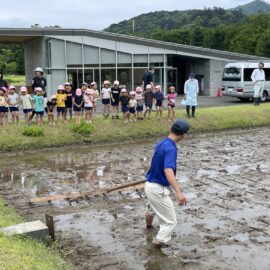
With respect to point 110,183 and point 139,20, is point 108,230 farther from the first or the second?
point 139,20

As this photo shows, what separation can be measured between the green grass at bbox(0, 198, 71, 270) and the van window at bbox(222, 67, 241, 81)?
21668mm

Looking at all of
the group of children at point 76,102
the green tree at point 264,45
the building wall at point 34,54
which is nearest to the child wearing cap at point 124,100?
the group of children at point 76,102

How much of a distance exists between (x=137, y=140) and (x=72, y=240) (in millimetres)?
8702

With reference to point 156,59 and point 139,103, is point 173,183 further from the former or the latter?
point 156,59

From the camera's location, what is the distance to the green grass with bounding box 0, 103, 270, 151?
13227 millimetres

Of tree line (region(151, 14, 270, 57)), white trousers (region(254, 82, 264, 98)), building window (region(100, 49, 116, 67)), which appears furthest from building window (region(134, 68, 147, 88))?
tree line (region(151, 14, 270, 57))

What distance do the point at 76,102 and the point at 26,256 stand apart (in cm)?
991

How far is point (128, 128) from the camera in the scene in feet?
49.2

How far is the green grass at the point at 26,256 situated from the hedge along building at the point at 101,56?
73.4ft

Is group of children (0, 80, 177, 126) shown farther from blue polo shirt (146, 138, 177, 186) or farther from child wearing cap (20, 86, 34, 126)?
blue polo shirt (146, 138, 177, 186)

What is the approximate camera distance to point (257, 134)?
15.8 m

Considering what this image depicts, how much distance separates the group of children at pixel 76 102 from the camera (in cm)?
1388

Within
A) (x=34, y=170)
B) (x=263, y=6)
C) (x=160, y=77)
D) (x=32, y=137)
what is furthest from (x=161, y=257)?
(x=263, y=6)

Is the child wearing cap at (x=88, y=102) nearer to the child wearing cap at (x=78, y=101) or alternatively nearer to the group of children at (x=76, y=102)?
the group of children at (x=76, y=102)
